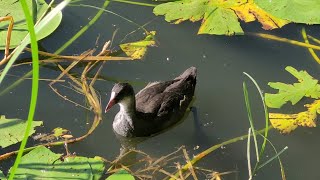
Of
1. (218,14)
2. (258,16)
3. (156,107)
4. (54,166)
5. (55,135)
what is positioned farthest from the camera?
(258,16)

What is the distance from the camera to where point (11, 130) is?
4.43 meters

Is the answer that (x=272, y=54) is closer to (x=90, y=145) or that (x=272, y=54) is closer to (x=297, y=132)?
(x=297, y=132)

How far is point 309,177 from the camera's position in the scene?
4414mm

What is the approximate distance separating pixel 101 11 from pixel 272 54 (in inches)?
60.0

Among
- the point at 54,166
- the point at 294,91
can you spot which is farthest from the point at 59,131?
the point at 294,91

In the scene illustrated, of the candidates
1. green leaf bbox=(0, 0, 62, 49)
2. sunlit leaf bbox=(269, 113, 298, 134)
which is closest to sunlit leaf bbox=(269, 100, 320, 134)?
sunlit leaf bbox=(269, 113, 298, 134)

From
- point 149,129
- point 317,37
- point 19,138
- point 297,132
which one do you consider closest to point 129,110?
point 149,129

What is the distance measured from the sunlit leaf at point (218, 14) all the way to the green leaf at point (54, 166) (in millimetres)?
1660

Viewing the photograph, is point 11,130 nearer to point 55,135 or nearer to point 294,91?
point 55,135

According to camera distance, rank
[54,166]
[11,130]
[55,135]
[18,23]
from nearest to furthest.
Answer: [54,166], [11,130], [55,135], [18,23]

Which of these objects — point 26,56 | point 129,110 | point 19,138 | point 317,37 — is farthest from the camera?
point 317,37

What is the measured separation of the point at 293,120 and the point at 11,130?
2.06 m

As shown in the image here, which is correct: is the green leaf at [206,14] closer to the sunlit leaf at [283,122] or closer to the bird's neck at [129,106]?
the sunlit leaf at [283,122]

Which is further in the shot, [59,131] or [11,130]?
[59,131]
